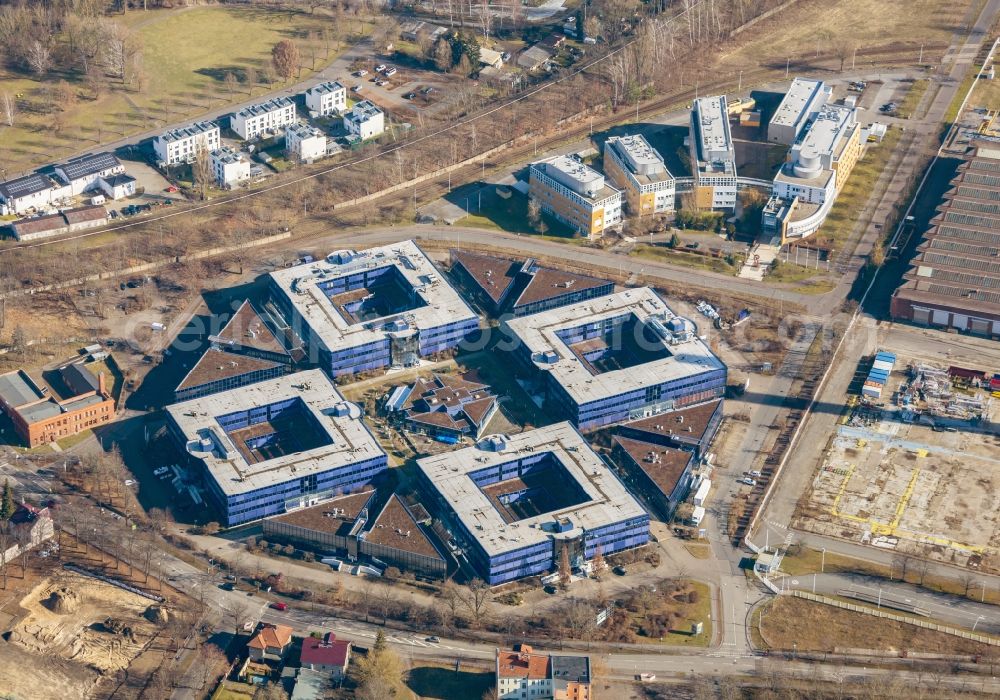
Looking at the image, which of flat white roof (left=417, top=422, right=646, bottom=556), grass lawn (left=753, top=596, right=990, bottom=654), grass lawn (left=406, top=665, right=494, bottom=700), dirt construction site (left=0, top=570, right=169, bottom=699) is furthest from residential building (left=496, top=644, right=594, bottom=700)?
dirt construction site (left=0, top=570, right=169, bottom=699)

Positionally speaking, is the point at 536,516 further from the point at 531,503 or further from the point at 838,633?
the point at 838,633

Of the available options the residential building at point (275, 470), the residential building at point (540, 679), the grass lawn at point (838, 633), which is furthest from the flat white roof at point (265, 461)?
the grass lawn at point (838, 633)

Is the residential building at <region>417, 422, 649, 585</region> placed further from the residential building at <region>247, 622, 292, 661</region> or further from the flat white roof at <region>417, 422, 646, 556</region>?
the residential building at <region>247, 622, 292, 661</region>

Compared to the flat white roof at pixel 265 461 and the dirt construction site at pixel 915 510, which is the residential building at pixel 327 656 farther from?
the dirt construction site at pixel 915 510

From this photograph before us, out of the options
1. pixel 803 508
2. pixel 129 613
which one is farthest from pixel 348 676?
pixel 803 508

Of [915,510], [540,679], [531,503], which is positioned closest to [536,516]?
[531,503]

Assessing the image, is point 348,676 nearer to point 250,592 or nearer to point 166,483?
point 250,592
